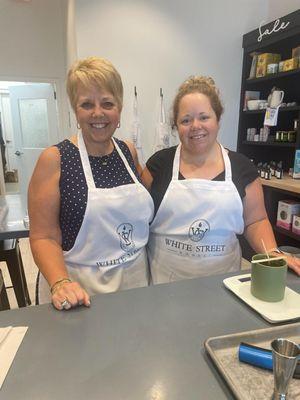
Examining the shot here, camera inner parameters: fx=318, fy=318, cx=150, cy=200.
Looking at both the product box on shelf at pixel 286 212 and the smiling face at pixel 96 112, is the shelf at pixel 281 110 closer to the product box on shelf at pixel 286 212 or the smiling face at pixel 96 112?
the product box on shelf at pixel 286 212

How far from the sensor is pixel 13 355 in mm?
605

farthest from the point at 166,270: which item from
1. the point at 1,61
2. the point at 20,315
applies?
the point at 1,61

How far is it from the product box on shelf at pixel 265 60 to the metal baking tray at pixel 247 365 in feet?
8.40

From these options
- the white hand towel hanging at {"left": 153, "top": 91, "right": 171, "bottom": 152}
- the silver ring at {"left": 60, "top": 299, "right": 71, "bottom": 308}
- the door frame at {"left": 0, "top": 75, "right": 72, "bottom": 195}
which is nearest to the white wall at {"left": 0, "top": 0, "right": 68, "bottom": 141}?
the door frame at {"left": 0, "top": 75, "right": 72, "bottom": 195}

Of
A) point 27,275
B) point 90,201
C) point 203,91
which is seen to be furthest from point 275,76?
point 27,275

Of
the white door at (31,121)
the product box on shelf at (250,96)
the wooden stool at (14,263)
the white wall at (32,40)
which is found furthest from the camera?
the white door at (31,121)

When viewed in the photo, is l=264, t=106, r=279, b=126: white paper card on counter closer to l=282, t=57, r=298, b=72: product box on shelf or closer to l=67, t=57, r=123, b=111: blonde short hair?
l=282, t=57, r=298, b=72: product box on shelf

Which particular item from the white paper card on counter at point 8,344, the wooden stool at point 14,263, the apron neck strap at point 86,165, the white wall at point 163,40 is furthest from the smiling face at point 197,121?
the white wall at point 163,40

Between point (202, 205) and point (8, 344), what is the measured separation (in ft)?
2.41

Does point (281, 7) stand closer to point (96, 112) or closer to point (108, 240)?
point (96, 112)

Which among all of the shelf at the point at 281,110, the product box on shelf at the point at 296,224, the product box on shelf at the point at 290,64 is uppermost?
the product box on shelf at the point at 290,64

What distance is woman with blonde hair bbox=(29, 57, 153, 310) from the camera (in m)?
0.96

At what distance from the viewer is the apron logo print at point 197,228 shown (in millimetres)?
1131

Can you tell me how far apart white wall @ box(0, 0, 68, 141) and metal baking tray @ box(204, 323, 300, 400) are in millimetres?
4296
